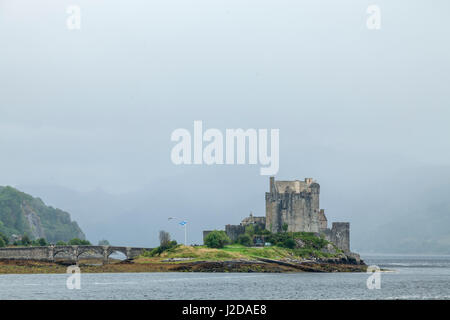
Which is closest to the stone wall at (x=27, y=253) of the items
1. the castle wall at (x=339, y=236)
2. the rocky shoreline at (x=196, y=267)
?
the rocky shoreline at (x=196, y=267)

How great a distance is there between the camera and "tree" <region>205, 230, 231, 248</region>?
477 feet

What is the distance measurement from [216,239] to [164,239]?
36.6 ft

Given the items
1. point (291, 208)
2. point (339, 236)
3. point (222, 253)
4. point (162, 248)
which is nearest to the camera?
point (222, 253)

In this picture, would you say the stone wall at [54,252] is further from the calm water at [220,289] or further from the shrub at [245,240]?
the calm water at [220,289]

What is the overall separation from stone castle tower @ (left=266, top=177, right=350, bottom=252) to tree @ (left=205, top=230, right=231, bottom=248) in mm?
13818

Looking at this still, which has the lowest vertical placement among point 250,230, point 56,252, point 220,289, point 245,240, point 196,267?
point 196,267

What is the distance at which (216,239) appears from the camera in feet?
477

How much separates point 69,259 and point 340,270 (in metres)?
57.5

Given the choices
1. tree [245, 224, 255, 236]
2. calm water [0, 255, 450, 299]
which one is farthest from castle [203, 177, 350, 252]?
calm water [0, 255, 450, 299]

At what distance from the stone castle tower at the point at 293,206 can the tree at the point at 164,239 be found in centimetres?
2275

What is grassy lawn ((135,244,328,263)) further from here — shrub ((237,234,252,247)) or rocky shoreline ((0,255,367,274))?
shrub ((237,234,252,247))

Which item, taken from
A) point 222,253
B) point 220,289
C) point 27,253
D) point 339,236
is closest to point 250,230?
point 339,236

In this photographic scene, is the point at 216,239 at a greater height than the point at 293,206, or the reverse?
the point at 293,206

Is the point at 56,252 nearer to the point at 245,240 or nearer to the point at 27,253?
the point at 27,253
